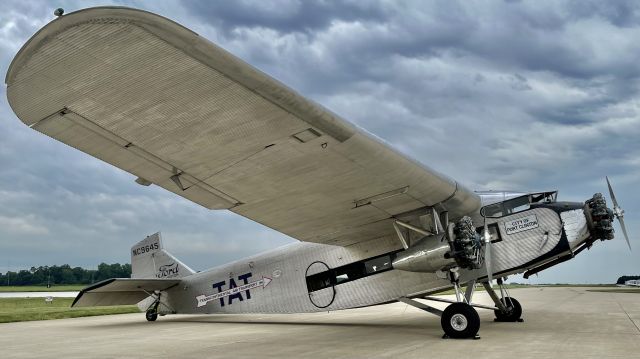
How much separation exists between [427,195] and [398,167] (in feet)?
5.09

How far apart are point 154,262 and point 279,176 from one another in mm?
12105

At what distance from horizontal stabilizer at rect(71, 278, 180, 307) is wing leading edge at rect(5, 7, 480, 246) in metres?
7.99

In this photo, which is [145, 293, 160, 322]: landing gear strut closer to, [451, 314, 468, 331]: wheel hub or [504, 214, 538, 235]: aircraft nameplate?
[451, 314, 468, 331]: wheel hub

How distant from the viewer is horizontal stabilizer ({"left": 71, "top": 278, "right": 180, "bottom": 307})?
49.2ft

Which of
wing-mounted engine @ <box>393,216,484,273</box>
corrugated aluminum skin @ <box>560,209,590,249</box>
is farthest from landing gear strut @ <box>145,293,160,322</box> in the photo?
corrugated aluminum skin @ <box>560,209,590,249</box>

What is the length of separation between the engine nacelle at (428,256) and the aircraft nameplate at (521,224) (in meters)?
1.94

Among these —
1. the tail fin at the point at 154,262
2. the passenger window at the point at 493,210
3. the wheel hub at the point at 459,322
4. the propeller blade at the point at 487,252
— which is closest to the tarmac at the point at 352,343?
the wheel hub at the point at 459,322

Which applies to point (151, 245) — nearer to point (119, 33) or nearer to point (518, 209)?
point (518, 209)

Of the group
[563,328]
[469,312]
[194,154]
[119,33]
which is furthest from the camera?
[563,328]

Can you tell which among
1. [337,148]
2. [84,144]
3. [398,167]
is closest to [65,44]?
[84,144]

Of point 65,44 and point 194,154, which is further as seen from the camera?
point 194,154

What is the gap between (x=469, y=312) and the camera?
9000 mm

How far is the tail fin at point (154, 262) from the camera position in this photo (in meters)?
17.3

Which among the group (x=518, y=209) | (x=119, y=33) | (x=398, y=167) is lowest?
(x=518, y=209)
